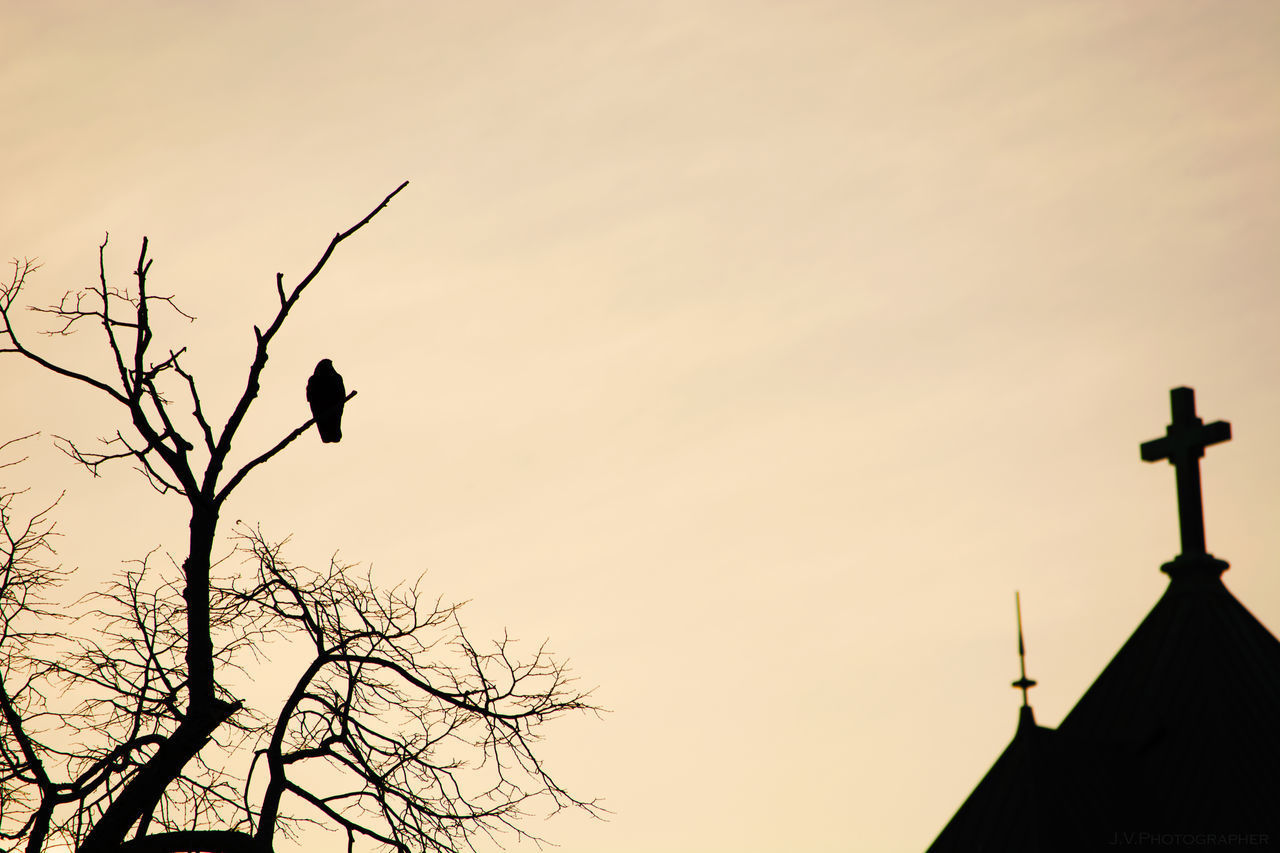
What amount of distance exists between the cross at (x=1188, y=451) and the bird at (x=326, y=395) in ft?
29.6

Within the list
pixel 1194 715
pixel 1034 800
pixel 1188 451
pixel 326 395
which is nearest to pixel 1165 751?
pixel 1194 715

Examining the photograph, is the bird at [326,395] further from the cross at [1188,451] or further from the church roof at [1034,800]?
the cross at [1188,451]

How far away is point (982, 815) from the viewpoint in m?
15.1

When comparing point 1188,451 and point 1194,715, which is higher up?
point 1188,451

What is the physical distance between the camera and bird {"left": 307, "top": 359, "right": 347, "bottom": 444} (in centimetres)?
1805

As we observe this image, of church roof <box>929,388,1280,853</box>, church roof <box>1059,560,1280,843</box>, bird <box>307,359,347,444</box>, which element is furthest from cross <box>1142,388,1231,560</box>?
bird <box>307,359,347,444</box>

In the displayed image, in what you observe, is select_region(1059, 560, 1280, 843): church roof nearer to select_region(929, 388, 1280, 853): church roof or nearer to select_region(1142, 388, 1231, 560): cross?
select_region(929, 388, 1280, 853): church roof

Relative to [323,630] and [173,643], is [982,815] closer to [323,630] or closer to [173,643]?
[323,630]

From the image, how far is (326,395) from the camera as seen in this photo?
59.3 feet

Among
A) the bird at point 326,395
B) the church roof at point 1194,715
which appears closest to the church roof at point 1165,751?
the church roof at point 1194,715

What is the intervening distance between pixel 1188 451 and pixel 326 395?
9494 mm

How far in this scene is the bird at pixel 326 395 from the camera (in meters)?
18.0

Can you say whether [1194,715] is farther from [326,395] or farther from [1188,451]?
[326,395]

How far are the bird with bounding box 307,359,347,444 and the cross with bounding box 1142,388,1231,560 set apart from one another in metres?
9.01
